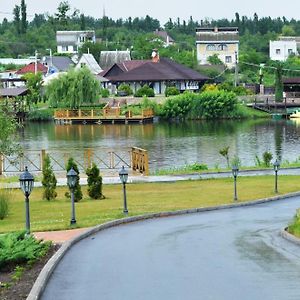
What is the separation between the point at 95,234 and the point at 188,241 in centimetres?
233

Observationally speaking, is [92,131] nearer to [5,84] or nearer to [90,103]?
[90,103]

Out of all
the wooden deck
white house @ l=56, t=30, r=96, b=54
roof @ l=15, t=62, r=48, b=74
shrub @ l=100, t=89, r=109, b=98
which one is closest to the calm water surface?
the wooden deck

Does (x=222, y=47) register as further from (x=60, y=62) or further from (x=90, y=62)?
(x=60, y=62)

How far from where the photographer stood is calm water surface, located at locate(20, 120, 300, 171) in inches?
2179

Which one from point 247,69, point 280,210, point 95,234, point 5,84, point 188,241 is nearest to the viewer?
point 188,241

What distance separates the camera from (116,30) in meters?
174

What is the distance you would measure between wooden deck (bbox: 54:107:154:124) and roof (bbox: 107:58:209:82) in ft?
45.9

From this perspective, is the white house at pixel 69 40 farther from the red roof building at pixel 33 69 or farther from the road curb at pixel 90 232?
the road curb at pixel 90 232

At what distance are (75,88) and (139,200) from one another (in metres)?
67.5

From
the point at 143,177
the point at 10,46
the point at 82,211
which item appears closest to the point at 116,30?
the point at 10,46

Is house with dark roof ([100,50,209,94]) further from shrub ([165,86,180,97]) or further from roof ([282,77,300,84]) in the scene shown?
roof ([282,77,300,84])

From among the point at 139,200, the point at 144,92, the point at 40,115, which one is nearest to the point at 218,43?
the point at 144,92

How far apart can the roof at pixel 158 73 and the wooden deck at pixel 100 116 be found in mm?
13976

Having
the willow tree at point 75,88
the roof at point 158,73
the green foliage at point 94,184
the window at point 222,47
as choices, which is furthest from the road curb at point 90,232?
the window at point 222,47
